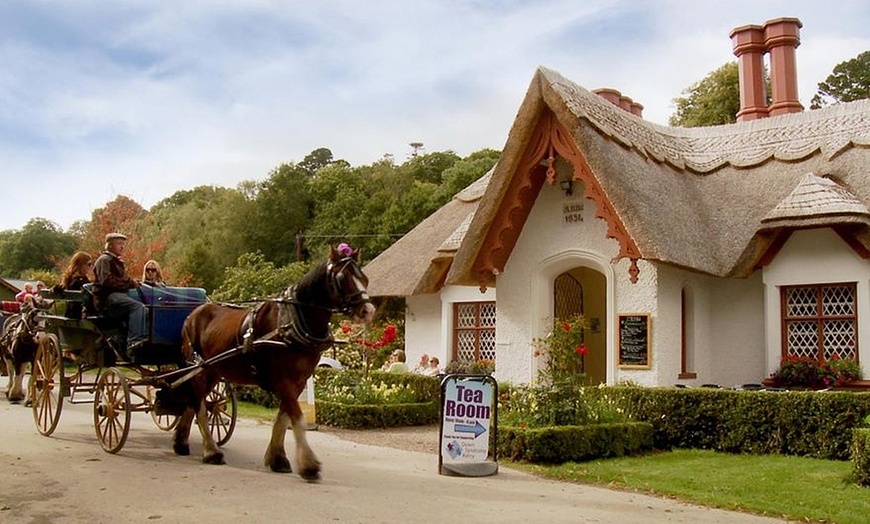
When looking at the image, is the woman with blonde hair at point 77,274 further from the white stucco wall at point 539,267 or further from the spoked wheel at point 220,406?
the white stucco wall at point 539,267

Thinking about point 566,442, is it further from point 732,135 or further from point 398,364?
point 732,135

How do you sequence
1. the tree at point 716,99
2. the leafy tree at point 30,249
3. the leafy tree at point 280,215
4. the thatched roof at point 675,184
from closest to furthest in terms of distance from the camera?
the thatched roof at point 675,184 < the tree at point 716,99 < the leafy tree at point 280,215 < the leafy tree at point 30,249

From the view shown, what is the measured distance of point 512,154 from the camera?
1580cm

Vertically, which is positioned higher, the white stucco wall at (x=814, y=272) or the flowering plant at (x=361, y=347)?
the white stucco wall at (x=814, y=272)

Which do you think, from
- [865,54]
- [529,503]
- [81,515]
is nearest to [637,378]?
[529,503]

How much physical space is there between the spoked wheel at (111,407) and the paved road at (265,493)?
20 cm

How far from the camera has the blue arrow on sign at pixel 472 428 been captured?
32.6 ft

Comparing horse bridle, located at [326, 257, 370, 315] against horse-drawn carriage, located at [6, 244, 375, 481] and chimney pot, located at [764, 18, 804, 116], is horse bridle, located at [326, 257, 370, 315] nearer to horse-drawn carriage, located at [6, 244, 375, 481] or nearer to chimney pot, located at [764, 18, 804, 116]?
horse-drawn carriage, located at [6, 244, 375, 481]

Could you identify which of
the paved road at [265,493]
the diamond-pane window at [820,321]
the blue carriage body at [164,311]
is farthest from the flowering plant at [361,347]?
the paved road at [265,493]

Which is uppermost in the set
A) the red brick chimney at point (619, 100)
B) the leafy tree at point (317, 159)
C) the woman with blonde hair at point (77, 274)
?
the leafy tree at point (317, 159)

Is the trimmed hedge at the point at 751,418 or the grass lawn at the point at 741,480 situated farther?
the trimmed hedge at the point at 751,418

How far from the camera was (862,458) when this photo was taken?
9500 mm

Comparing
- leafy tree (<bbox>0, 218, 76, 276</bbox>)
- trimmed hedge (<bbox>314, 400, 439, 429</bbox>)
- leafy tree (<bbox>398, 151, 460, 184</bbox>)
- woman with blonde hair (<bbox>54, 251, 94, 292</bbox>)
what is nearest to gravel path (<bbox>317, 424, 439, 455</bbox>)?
trimmed hedge (<bbox>314, 400, 439, 429</bbox>)

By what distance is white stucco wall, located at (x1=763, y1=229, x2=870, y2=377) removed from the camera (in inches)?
565
